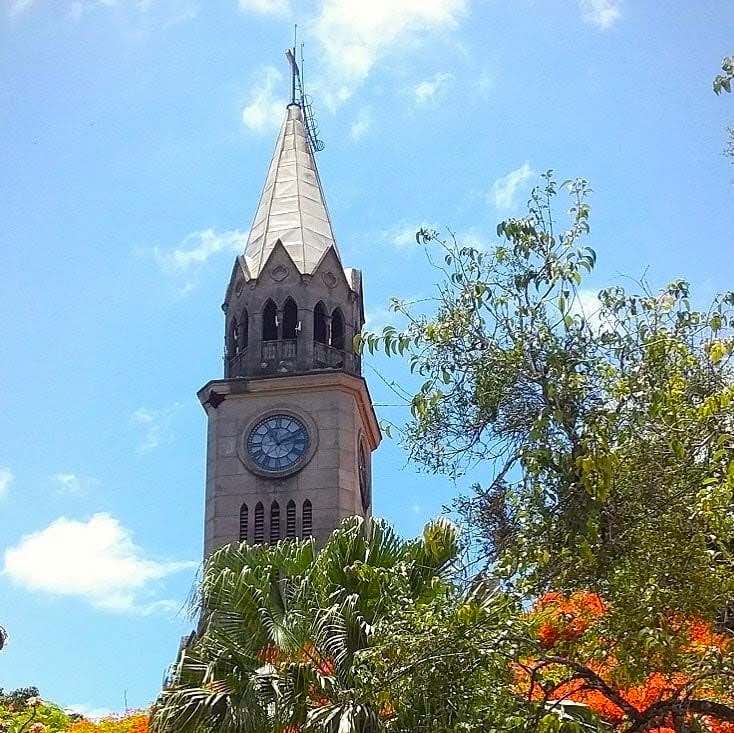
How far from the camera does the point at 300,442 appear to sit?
125ft

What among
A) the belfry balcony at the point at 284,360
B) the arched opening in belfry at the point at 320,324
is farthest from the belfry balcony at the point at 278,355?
the arched opening in belfry at the point at 320,324

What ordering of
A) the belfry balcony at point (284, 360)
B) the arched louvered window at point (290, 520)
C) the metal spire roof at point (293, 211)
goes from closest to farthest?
the arched louvered window at point (290, 520), the belfry balcony at point (284, 360), the metal spire roof at point (293, 211)

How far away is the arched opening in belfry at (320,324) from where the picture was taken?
4016cm

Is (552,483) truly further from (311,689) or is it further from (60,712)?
(60,712)

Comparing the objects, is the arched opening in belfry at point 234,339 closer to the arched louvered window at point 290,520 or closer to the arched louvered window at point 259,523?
the arched louvered window at point 259,523

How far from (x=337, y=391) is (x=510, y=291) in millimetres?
27522

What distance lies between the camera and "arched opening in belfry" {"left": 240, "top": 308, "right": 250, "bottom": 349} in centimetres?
4016

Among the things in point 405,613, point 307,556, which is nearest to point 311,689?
point 307,556

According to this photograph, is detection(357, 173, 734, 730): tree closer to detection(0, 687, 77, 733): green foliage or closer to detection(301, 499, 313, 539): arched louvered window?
detection(0, 687, 77, 733): green foliage

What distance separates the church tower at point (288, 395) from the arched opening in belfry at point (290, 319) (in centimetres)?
3

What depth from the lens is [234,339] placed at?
134 ft

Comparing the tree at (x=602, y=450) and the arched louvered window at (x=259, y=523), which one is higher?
the arched louvered window at (x=259, y=523)

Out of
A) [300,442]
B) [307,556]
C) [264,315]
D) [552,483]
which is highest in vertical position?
[264,315]

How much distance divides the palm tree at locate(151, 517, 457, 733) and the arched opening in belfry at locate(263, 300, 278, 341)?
2432cm
